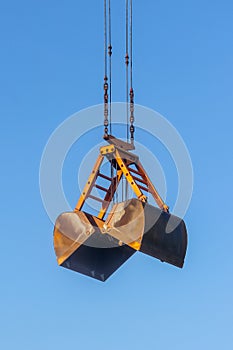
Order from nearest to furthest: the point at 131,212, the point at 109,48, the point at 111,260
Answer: the point at 131,212
the point at 111,260
the point at 109,48

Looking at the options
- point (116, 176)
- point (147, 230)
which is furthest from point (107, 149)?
point (147, 230)

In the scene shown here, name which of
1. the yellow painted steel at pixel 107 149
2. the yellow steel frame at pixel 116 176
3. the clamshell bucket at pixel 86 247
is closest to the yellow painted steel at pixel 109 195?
the yellow steel frame at pixel 116 176

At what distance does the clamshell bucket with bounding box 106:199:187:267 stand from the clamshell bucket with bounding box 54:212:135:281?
2.34ft

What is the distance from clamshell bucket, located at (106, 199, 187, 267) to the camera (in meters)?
42.0

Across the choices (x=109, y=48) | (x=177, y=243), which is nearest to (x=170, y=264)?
(x=177, y=243)

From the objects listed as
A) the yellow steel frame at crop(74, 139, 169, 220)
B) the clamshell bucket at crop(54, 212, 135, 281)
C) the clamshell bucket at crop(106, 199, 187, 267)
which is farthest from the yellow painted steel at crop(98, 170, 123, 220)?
the clamshell bucket at crop(106, 199, 187, 267)

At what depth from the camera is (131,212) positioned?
42500 mm

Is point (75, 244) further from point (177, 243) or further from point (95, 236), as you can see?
point (177, 243)

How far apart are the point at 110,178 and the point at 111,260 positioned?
3430 mm

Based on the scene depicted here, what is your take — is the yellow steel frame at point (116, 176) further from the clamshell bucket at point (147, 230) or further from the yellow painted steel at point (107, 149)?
the clamshell bucket at point (147, 230)

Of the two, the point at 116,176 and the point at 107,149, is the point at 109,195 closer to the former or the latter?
the point at 116,176

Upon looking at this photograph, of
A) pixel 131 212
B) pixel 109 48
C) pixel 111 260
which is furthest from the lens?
pixel 109 48

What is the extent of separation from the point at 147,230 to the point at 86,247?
10.7 feet

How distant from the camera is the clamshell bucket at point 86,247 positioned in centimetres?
4356
